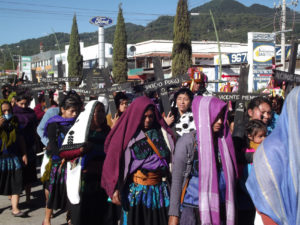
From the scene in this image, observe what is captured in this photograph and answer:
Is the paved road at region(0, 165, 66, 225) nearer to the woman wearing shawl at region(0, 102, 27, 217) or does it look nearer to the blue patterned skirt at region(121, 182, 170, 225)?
the woman wearing shawl at region(0, 102, 27, 217)

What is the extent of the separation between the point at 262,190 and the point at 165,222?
1918 millimetres

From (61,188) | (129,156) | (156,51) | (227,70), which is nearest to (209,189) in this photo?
(129,156)

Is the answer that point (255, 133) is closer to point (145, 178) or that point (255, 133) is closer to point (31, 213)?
point (145, 178)

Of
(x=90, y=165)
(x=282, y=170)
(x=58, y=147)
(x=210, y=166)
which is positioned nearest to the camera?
(x=282, y=170)

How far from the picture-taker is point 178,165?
10.4 ft

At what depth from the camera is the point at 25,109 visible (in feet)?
21.0

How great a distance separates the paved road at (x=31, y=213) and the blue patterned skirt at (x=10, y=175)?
0.38 m

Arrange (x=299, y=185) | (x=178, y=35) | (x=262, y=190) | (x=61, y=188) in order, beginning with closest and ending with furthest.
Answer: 1. (x=299, y=185)
2. (x=262, y=190)
3. (x=61, y=188)
4. (x=178, y=35)

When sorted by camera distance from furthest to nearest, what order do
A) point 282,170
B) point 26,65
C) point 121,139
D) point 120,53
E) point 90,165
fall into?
point 26,65 → point 120,53 → point 90,165 → point 121,139 → point 282,170

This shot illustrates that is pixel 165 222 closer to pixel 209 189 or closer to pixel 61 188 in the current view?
pixel 209 189

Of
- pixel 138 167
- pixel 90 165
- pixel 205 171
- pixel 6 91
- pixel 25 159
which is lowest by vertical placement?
pixel 25 159

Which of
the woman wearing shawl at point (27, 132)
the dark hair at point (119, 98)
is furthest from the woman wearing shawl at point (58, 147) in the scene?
the dark hair at point (119, 98)

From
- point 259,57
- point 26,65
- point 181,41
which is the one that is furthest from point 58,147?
point 26,65

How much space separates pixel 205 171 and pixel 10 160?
155 inches
